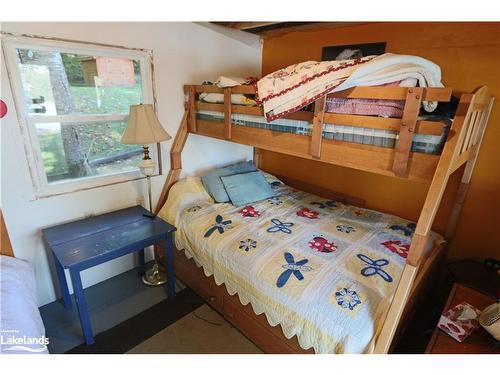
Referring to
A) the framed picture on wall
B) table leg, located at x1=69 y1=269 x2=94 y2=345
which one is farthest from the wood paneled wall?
table leg, located at x1=69 y1=269 x2=94 y2=345

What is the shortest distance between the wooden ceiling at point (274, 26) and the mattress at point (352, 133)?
999 millimetres

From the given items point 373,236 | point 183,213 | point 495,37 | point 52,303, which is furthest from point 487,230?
point 52,303

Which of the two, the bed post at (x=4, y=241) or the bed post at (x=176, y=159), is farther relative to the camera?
the bed post at (x=176, y=159)

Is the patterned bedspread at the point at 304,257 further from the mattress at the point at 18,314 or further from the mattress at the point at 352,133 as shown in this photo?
the mattress at the point at 18,314

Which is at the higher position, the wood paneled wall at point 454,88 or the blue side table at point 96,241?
the wood paneled wall at point 454,88

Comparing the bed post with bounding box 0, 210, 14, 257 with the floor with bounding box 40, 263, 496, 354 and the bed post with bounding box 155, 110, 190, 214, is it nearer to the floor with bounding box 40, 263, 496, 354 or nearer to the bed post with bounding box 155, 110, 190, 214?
the floor with bounding box 40, 263, 496, 354

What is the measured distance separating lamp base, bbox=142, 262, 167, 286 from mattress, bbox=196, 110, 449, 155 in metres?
1.40

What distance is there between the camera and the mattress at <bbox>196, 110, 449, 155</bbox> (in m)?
1.16

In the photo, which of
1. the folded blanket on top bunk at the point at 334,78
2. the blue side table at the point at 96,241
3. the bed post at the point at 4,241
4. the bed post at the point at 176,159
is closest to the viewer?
the folded blanket on top bunk at the point at 334,78

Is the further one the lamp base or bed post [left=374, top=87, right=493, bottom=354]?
the lamp base

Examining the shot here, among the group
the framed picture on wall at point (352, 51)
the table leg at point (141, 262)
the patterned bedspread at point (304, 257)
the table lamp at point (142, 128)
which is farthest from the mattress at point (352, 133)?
the table leg at point (141, 262)

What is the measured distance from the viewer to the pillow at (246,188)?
2338 millimetres

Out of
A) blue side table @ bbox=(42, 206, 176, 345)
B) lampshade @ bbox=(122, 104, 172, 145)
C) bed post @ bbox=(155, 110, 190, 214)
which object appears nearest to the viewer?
blue side table @ bbox=(42, 206, 176, 345)
